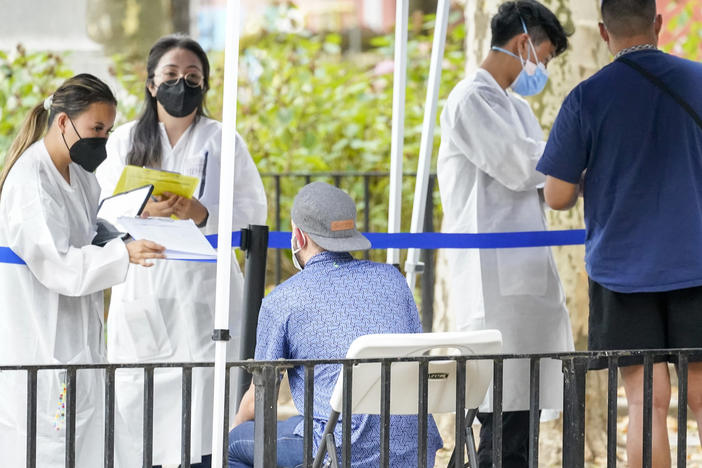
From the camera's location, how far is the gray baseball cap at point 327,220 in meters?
3.59

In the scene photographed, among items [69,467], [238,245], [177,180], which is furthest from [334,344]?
[238,245]

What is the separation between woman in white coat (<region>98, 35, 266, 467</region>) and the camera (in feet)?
15.1

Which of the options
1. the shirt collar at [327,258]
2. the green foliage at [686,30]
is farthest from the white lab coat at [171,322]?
the green foliage at [686,30]

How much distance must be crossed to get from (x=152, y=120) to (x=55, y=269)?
42.3 inches

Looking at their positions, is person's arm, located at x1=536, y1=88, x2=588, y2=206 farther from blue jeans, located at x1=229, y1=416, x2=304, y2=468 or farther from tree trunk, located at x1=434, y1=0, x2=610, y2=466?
tree trunk, located at x1=434, y1=0, x2=610, y2=466

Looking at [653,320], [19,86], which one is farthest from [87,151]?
[19,86]

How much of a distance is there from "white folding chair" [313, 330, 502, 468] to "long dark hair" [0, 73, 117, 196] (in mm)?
1364

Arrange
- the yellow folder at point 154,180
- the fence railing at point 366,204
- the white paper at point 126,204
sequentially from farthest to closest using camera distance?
the fence railing at point 366,204
the yellow folder at point 154,180
the white paper at point 126,204

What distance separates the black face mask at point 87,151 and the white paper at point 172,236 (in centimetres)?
22

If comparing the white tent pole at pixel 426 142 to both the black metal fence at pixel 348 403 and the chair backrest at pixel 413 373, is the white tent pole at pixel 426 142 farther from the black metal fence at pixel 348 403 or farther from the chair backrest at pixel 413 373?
the black metal fence at pixel 348 403

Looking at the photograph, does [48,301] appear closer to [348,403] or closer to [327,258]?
[327,258]

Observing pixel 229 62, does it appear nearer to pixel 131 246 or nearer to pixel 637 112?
pixel 131 246

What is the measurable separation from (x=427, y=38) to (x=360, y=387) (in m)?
7.63

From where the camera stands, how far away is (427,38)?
10.6 metres
